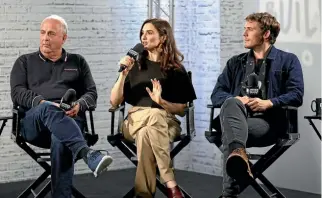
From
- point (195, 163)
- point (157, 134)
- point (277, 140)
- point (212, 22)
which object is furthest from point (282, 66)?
point (195, 163)

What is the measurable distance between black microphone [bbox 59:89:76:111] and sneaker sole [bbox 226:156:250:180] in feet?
3.79

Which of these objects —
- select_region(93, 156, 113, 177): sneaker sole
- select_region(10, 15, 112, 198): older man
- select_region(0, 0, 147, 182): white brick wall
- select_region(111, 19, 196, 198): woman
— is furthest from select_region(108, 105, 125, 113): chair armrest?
select_region(0, 0, 147, 182): white brick wall

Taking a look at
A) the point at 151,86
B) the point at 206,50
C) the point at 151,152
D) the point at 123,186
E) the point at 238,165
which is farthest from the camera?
the point at 206,50

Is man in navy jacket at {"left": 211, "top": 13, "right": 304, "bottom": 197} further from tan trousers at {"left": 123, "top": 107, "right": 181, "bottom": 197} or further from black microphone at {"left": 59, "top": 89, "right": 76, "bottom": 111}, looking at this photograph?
black microphone at {"left": 59, "top": 89, "right": 76, "bottom": 111}

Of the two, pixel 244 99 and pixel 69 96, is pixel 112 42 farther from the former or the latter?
pixel 244 99

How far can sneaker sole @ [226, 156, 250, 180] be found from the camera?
5020mm

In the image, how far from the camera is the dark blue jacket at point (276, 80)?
216 inches

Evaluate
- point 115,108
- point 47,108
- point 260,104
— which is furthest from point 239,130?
point 47,108

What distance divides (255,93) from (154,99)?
2.24 ft

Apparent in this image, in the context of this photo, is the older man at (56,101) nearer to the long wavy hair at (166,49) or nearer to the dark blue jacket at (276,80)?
the long wavy hair at (166,49)

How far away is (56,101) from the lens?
18.9 feet

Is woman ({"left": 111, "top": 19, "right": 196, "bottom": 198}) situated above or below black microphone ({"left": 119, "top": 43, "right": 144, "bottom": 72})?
below

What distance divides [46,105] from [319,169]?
217 centimetres

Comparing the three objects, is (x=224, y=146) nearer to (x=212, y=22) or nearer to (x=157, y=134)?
(x=157, y=134)
